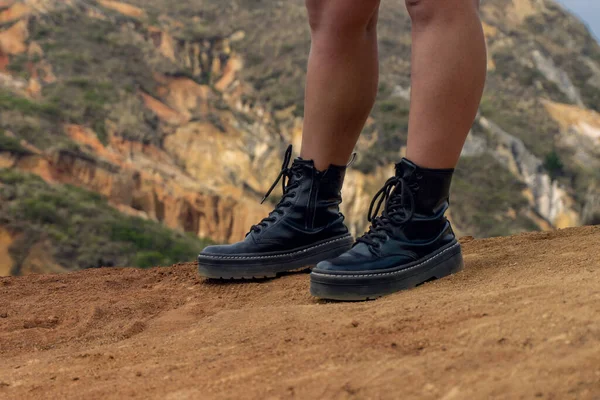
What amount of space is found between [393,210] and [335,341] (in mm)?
714

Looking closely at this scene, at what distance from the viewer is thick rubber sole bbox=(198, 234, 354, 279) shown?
2578 millimetres

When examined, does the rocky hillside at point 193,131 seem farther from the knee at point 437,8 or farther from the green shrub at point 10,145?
the knee at point 437,8

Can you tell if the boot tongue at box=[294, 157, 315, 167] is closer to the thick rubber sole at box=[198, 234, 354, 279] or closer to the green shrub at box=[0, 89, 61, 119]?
the thick rubber sole at box=[198, 234, 354, 279]

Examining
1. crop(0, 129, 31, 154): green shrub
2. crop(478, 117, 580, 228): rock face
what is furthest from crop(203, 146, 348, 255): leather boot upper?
crop(478, 117, 580, 228): rock face

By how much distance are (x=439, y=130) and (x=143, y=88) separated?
14.9 meters

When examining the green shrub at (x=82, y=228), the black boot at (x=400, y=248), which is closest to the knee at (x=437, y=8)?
the black boot at (x=400, y=248)

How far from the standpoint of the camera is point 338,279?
2062 mm

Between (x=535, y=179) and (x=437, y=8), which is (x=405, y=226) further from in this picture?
(x=535, y=179)

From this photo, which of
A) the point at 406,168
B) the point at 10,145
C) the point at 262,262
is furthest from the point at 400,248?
the point at 10,145

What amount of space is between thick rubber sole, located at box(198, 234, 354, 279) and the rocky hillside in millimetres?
6655

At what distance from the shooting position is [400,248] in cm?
216

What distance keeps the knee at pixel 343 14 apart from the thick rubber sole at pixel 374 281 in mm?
797

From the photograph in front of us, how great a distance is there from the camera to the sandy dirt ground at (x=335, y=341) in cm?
130

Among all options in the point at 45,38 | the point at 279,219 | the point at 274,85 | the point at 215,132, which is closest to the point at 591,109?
the point at 274,85
